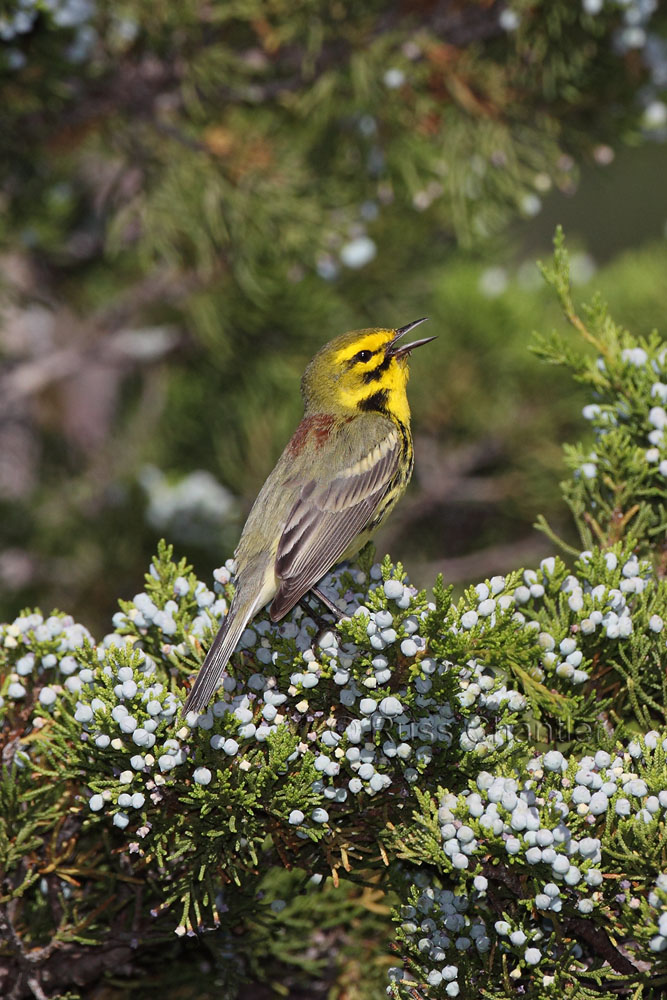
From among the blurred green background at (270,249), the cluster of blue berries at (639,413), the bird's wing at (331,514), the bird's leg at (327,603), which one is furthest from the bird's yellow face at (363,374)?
the cluster of blue berries at (639,413)

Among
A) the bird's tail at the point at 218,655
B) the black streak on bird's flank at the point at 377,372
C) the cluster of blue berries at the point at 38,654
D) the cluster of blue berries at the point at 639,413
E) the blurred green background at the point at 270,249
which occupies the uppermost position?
the blurred green background at the point at 270,249

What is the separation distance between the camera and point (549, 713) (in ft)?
8.03

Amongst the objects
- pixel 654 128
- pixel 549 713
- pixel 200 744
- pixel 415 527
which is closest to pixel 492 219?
pixel 654 128

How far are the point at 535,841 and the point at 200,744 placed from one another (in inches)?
29.4

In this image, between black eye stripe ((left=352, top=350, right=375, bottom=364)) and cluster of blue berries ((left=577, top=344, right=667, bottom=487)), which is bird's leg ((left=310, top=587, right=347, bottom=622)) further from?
black eye stripe ((left=352, top=350, right=375, bottom=364))

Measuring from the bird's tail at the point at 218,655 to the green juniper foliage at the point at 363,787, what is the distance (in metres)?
0.04

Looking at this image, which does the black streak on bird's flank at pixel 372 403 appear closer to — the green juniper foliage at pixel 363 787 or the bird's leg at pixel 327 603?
the bird's leg at pixel 327 603

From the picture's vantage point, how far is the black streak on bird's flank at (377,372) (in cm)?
418

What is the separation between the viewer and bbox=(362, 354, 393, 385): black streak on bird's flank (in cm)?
418

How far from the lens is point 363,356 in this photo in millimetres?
4129

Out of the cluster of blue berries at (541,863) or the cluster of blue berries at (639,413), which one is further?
the cluster of blue berries at (639,413)

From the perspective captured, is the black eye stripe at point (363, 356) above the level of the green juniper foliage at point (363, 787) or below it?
above

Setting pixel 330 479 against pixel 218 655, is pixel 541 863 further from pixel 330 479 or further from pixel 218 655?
pixel 330 479

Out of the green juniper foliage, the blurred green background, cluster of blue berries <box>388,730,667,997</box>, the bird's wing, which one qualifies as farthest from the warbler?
cluster of blue berries <box>388,730,667,997</box>
